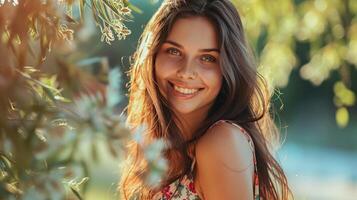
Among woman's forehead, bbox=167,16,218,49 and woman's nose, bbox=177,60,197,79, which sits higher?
woman's forehead, bbox=167,16,218,49

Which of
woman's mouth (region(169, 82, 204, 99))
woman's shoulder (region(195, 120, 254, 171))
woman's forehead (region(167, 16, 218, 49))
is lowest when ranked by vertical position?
woman's shoulder (region(195, 120, 254, 171))

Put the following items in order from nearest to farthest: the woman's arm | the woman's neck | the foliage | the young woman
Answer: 1. the foliage
2. the woman's arm
3. the young woman
4. the woman's neck

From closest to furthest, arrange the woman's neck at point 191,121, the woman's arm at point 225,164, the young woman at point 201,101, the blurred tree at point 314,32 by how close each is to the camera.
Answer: the woman's arm at point 225,164 < the young woman at point 201,101 < the woman's neck at point 191,121 < the blurred tree at point 314,32

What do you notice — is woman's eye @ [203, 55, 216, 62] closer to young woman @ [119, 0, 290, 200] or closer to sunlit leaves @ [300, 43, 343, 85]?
young woman @ [119, 0, 290, 200]

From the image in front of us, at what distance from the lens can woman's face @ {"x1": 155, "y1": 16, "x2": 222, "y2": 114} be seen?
190 centimetres

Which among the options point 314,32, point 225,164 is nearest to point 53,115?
point 225,164

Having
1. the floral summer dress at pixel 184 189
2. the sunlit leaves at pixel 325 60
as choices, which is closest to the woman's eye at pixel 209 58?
the floral summer dress at pixel 184 189

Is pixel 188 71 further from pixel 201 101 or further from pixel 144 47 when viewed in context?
pixel 144 47

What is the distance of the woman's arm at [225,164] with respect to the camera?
A: 1.75m

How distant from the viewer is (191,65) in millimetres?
1893

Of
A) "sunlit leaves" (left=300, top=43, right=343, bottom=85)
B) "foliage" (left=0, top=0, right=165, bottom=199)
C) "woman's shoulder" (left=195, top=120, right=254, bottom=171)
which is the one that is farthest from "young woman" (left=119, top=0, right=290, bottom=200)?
"sunlit leaves" (left=300, top=43, right=343, bottom=85)

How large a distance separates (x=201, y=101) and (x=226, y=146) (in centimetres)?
17

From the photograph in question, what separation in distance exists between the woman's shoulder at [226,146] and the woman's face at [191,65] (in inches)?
3.1

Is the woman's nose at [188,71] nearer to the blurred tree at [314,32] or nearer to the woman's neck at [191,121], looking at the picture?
the woman's neck at [191,121]
